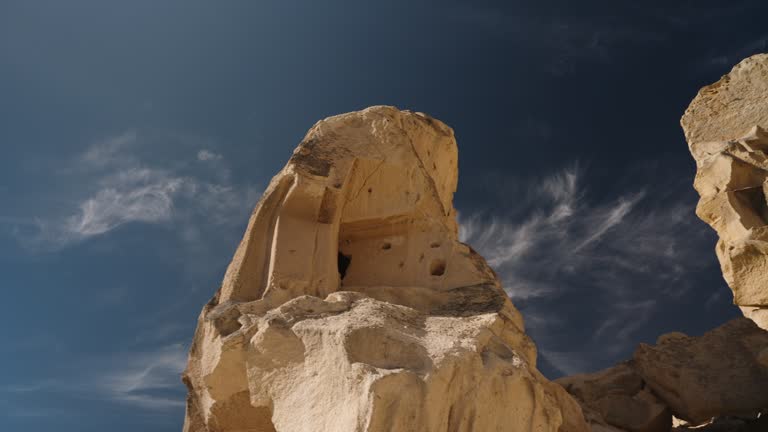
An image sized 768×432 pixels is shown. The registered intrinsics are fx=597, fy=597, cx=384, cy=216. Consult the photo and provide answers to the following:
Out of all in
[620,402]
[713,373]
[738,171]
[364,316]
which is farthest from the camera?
[620,402]

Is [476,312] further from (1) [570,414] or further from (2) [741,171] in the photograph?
(2) [741,171]

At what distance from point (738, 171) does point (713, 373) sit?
4492 millimetres

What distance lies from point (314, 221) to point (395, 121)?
10.8 ft

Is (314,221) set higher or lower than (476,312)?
higher

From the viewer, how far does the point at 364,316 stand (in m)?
7.47

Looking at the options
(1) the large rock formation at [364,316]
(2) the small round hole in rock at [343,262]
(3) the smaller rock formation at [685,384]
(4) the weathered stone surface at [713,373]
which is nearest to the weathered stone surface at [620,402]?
(3) the smaller rock formation at [685,384]

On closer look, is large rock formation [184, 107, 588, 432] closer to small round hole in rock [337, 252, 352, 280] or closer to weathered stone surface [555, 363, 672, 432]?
small round hole in rock [337, 252, 352, 280]

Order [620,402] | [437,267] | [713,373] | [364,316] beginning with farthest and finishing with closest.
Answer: [620,402]
[713,373]
[437,267]
[364,316]

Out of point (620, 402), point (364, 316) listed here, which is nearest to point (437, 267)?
point (364, 316)

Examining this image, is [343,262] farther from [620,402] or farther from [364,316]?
[620,402]

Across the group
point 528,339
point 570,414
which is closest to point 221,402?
point 528,339

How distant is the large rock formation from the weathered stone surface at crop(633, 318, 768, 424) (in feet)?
14.0

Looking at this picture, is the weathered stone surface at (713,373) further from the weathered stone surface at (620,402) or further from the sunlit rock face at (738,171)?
the sunlit rock face at (738,171)

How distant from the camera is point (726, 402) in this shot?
501 inches
